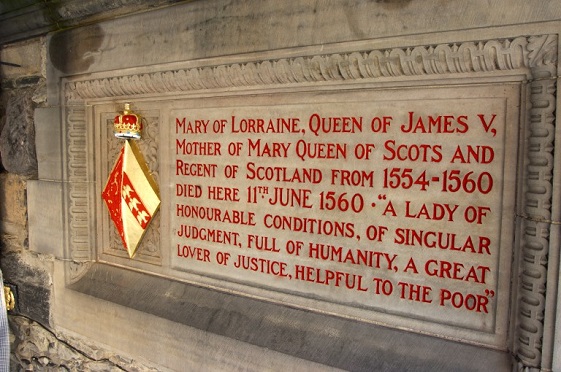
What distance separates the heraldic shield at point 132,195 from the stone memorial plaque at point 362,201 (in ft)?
0.73

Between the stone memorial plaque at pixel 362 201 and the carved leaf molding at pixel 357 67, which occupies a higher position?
the carved leaf molding at pixel 357 67

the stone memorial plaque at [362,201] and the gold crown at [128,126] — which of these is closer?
the stone memorial plaque at [362,201]

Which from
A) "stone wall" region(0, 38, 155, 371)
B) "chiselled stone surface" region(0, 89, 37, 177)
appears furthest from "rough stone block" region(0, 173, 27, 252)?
"chiselled stone surface" region(0, 89, 37, 177)

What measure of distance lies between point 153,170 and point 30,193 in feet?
3.69

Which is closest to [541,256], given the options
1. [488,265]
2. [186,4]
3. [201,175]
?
[488,265]

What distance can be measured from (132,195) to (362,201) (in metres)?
1.46

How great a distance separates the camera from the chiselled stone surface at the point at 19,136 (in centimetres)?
301

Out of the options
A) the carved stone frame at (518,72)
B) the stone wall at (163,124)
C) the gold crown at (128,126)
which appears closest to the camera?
the carved stone frame at (518,72)

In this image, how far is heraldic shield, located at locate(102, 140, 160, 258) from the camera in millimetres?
2570

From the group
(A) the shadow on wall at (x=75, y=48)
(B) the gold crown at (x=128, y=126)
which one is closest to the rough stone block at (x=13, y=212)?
(A) the shadow on wall at (x=75, y=48)

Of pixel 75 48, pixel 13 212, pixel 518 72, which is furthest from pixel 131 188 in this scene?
pixel 518 72

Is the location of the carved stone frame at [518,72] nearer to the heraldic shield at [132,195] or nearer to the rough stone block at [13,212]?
the heraldic shield at [132,195]

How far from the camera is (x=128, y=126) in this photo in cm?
256

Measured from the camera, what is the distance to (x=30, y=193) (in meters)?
3.03
